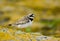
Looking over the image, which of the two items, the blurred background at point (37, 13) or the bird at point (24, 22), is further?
the blurred background at point (37, 13)

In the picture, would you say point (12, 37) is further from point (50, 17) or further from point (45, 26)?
point (50, 17)

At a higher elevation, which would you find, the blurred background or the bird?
the bird

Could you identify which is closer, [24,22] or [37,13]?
[24,22]

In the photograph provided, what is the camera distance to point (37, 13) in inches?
945

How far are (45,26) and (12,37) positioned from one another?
34.8ft

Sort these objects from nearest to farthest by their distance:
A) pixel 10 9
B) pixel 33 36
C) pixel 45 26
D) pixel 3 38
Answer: pixel 3 38 < pixel 33 36 < pixel 45 26 < pixel 10 9

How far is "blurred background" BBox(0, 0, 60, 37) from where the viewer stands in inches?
822

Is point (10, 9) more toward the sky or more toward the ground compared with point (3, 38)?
more toward the ground

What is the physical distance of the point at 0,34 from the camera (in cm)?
1101

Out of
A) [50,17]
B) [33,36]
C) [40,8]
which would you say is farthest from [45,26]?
[33,36]

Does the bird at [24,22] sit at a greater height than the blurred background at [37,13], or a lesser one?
greater

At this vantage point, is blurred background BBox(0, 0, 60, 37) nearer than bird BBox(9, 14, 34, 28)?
No

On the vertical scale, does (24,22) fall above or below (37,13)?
above

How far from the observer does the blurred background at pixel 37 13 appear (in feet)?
68.5
